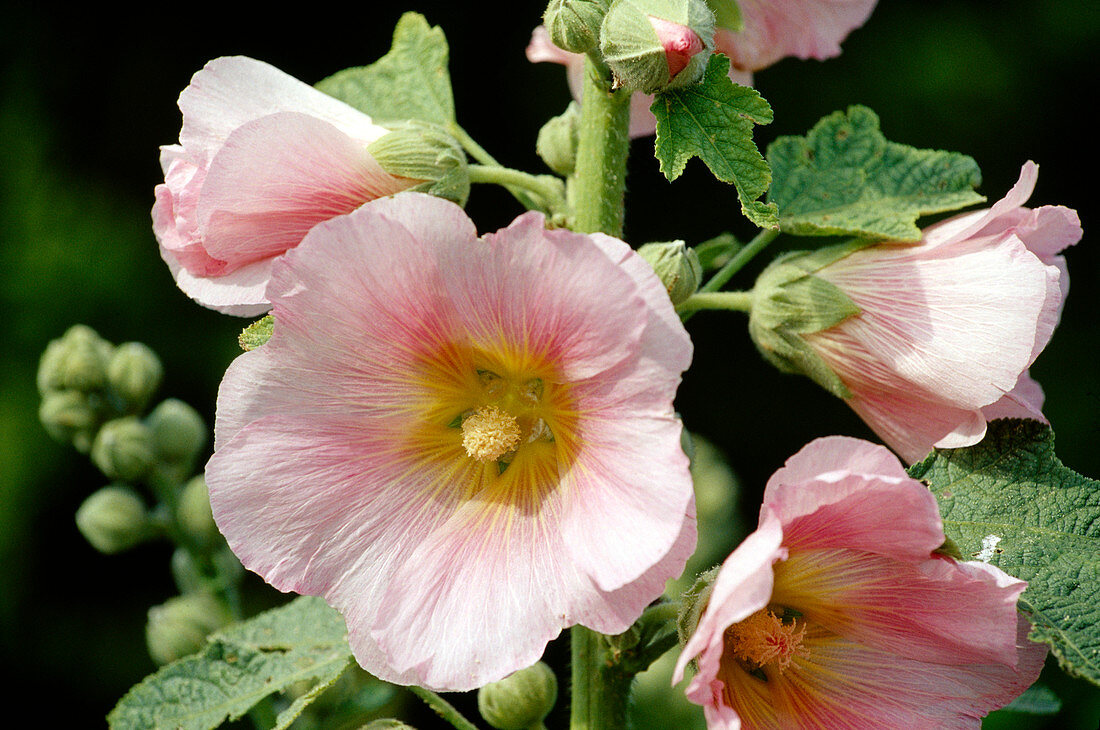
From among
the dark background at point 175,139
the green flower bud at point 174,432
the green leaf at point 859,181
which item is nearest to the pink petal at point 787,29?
the green leaf at point 859,181

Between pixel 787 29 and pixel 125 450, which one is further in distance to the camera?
pixel 125 450

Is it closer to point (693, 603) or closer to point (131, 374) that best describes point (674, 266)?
point (693, 603)

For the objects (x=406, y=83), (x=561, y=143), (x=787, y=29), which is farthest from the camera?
(x=406, y=83)

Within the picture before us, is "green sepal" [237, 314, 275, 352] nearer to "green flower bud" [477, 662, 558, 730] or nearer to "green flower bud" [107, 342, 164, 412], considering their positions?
"green flower bud" [477, 662, 558, 730]

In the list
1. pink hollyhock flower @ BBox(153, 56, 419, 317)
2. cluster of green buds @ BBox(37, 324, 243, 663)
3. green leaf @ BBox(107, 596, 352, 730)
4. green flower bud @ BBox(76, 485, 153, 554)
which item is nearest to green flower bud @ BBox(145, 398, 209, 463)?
cluster of green buds @ BBox(37, 324, 243, 663)

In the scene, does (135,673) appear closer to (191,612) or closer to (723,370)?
(191,612)

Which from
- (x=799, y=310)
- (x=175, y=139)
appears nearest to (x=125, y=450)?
(x=799, y=310)
